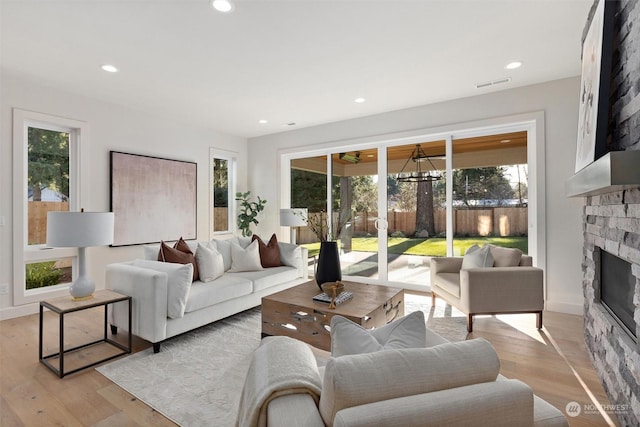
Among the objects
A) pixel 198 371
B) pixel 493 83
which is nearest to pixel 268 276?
pixel 198 371

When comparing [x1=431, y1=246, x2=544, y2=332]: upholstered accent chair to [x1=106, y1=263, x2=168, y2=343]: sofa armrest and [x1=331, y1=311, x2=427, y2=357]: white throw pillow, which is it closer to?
[x1=331, y1=311, x2=427, y2=357]: white throw pillow

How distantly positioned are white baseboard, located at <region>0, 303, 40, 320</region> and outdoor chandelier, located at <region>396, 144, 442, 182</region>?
15.9ft

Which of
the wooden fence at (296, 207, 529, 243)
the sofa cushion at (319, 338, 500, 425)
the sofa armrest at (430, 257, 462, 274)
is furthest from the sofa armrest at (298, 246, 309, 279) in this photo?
the sofa cushion at (319, 338, 500, 425)

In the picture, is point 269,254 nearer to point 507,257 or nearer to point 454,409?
point 507,257

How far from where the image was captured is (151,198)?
4672 mm

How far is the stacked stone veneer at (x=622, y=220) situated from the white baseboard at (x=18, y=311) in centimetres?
519

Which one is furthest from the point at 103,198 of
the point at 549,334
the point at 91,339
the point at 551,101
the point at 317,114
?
the point at 551,101

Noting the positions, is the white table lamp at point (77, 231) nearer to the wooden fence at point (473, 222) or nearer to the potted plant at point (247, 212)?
the potted plant at point (247, 212)

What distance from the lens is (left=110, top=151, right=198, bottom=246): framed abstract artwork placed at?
4.32 meters

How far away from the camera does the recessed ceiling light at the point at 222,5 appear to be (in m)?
2.22

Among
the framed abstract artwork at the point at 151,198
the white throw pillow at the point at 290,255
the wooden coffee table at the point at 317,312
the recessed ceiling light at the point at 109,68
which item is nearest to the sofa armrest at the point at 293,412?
the wooden coffee table at the point at 317,312

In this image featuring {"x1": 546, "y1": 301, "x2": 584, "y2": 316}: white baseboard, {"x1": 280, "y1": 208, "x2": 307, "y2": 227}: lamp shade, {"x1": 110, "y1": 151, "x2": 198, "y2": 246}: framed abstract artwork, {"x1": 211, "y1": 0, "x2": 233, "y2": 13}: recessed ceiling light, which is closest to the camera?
{"x1": 211, "y1": 0, "x2": 233, "y2": 13}: recessed ceiling light

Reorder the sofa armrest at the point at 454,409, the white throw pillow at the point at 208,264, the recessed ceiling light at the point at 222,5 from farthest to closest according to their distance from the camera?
1. the white throw pillow at the point at 208,264
2. the recessed ceiling light at the point at 222,5
3. the sofa armrest at the point at 454,409

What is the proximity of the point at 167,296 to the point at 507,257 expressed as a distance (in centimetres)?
321
